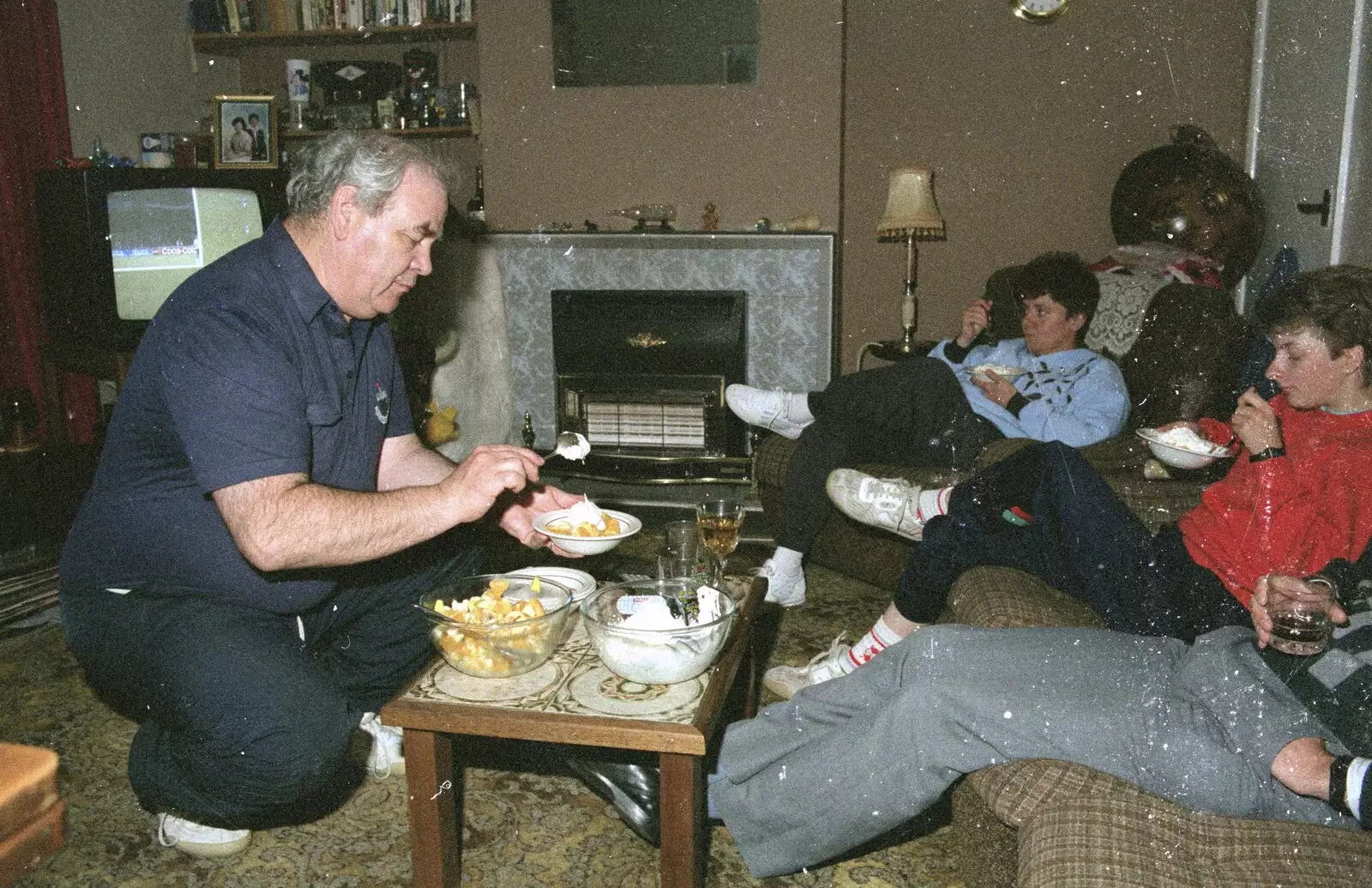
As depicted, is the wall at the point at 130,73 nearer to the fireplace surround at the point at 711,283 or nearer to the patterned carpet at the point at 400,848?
the fireplace surround at the point at 711,283

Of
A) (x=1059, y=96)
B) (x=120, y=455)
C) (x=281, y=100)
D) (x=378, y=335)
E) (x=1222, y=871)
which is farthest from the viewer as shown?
(x=281, y=100)

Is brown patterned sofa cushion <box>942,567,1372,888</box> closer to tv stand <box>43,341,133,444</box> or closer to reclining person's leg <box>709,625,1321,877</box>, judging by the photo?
reclining person's leg <box>709,625,1321,877</box>

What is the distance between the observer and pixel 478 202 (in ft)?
15.6

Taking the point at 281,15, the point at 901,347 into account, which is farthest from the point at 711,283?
the point at 281,15

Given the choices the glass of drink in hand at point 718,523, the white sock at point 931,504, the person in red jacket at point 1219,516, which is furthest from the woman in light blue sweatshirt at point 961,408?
the glass of drink in hand at point 718,523

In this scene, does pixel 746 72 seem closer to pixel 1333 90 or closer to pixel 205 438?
pixel 1333 90

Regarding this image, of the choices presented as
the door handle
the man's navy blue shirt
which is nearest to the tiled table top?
the man's navy blue shirt

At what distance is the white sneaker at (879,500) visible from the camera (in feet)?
7.62

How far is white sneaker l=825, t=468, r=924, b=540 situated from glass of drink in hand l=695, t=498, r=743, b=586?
0.63 metres

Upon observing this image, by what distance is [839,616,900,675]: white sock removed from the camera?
1896mm

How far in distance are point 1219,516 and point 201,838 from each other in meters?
1.88

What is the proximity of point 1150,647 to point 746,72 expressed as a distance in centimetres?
359

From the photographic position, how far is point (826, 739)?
1395mm

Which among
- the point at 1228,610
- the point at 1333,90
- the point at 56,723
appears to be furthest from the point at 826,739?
the point at 1333,90
